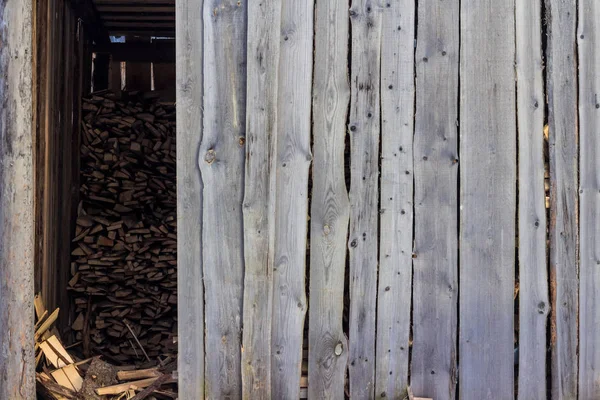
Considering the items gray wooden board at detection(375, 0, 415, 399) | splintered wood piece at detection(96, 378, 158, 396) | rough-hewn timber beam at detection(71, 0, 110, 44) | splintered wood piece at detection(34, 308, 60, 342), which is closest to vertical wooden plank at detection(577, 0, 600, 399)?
gray wooden board at detection(375, 0, 415, 399)

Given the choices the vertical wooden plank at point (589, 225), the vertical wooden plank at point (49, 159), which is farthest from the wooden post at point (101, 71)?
the vertical wooden plank at point (589, 225)

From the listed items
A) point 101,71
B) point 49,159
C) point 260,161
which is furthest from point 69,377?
point 101,71

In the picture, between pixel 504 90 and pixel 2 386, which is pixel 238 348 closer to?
pixel 2 386

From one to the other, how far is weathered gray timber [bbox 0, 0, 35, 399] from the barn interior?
2.02 m

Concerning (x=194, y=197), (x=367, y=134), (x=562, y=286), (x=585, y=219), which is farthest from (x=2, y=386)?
(x=585, y=219)

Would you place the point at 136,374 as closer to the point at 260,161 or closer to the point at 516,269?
the point at 260,161

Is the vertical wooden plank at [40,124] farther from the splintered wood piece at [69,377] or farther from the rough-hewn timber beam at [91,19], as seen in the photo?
the rough-hewn timber beam at [91,19]

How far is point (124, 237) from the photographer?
5.95 meters

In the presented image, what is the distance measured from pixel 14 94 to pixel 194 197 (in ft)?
3.45

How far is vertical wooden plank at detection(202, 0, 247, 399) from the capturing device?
9.38 ft

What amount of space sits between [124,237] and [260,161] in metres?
3.53

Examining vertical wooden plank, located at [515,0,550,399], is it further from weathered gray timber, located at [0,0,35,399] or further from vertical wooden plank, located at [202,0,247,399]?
weathered gray timber, located at [0,0,35,399]

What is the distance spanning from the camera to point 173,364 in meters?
3.93

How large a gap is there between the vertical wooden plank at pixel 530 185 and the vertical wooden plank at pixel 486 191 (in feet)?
0.16
